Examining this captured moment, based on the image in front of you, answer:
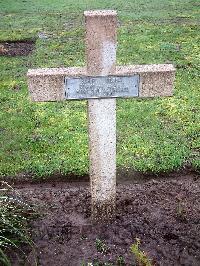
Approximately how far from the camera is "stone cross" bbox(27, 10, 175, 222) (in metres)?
3.94

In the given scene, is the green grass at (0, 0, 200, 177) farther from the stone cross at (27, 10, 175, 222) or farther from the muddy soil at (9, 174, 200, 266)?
the stone cross at (27, 10, 175, 222)

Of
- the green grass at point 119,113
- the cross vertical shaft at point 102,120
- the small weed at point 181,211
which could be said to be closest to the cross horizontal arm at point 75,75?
the cross vertical shaft at point 102,120

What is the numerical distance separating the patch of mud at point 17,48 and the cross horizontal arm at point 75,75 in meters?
5.85

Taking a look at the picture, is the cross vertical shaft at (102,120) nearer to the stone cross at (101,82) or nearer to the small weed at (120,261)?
the stone cross at (101,82)

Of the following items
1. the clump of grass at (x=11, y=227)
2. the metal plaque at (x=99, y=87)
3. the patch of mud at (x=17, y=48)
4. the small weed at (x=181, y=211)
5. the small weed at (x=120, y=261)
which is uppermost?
the metal plaque at (x=99, y=87)

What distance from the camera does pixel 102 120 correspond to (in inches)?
167

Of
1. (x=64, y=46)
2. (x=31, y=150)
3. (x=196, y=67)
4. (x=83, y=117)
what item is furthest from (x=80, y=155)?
(x=64, y=46)

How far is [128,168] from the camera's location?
5.66 meters

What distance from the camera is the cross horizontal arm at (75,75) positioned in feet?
13.4

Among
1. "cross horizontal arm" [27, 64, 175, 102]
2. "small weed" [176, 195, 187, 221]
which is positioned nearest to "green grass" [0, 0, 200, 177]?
"small weed" [176, 195, 187, 221]

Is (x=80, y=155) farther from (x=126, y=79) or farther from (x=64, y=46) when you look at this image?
(x=64, y=46)

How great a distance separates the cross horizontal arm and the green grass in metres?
1.62

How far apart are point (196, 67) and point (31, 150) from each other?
13.2 ft

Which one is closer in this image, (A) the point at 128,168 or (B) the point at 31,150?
(A) the point at 128,168
